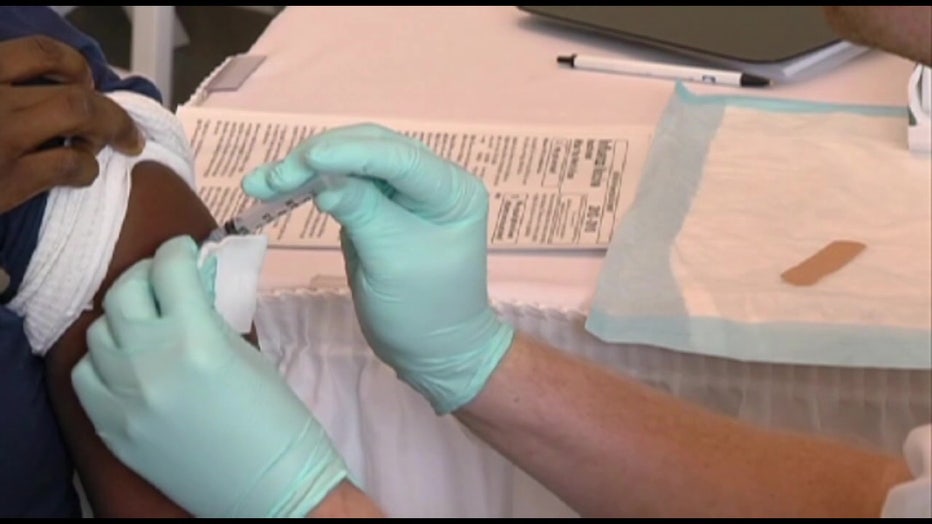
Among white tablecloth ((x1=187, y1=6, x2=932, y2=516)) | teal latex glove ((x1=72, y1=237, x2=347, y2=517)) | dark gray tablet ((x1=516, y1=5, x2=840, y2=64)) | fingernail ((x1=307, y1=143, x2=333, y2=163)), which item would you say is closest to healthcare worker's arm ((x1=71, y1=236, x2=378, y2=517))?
teal latex glove ((x1=72, y1=237, x2=347, y2=517))

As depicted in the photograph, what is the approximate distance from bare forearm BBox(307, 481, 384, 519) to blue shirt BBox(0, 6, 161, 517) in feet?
0.76

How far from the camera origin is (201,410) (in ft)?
2.68

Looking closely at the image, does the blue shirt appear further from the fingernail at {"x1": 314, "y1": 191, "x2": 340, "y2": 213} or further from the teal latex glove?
the fingernail at {"x1": 314, "y1": 191, "x2": 340, "y2": 213}

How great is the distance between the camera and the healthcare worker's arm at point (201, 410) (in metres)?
0.81

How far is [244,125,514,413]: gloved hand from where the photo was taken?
85 cm

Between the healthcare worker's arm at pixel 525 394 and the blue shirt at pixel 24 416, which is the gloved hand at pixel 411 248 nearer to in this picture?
the healthcare worker's arm at pixel 525 394

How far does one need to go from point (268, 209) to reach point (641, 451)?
1.13 ft

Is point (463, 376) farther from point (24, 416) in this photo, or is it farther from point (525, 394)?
point (24, 416)

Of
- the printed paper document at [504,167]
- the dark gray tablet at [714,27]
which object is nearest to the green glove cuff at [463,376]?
Answer: the printed paper document at [504,167]

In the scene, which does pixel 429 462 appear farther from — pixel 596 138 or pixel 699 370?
pixel 596 138

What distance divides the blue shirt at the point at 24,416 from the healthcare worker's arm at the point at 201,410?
3.6 inches

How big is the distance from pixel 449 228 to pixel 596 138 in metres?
0.39

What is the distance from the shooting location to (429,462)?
1.14m

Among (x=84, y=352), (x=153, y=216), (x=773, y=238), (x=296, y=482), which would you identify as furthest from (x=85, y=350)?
(x=773, y=238)
